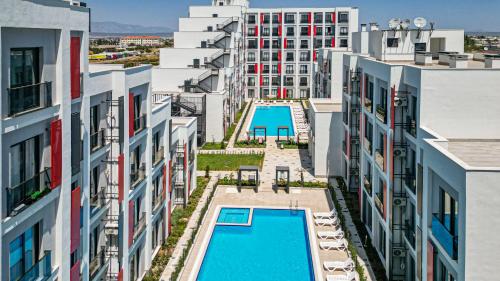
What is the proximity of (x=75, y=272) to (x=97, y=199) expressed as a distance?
3.24 metres

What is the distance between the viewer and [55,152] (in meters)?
12.8

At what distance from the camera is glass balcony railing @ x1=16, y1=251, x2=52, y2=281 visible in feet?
39.3

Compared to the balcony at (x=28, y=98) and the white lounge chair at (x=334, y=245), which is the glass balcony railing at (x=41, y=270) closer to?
the balcony at (x=28, y=98)

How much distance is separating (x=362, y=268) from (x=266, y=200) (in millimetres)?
11136

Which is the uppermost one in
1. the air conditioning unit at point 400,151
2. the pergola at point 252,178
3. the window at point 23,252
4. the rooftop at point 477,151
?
the rooftop at point 477,151

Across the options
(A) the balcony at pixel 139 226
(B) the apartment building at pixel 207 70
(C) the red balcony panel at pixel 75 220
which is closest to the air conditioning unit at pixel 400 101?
(A) the balcony at pixel 139 226

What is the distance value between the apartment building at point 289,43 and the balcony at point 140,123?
6111 cm

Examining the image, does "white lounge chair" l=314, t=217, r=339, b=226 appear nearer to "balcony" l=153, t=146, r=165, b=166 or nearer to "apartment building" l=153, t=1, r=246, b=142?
"balcony" l=153, t=146, r=165, b=166

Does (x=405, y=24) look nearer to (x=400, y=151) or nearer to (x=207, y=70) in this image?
(x=400, y=151)

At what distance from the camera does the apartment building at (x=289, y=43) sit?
8100 cm

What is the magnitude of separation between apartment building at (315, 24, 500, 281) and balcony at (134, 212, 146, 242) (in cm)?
1044

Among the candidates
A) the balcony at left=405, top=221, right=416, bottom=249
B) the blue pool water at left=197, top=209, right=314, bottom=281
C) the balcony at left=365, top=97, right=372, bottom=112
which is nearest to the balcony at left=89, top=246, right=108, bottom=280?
the blue pool water at left=197, top=209, right=314, bottom=281

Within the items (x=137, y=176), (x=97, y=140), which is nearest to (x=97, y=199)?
(x=97, y=140)

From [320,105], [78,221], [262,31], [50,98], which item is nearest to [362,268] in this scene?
[78,221]
